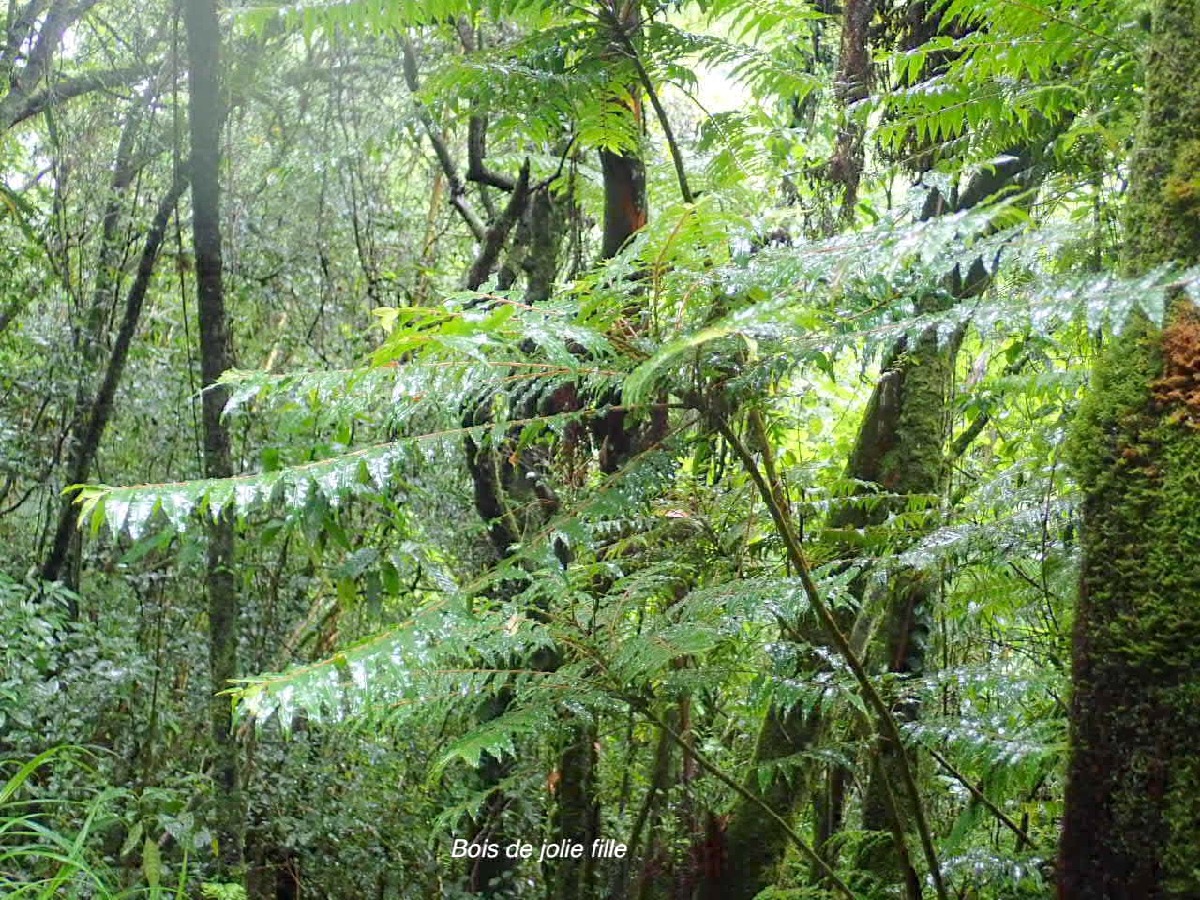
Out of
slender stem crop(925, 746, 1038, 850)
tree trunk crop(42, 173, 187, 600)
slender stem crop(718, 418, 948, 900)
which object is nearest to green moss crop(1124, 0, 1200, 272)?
slender stem crop(718, 418, 948, 900)

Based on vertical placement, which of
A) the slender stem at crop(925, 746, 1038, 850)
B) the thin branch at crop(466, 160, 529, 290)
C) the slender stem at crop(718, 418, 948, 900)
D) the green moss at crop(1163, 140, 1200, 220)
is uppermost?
the thin branch at crop(466, 160, 529, 290)

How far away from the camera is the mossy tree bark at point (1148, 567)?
1188mm

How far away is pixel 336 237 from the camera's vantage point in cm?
570

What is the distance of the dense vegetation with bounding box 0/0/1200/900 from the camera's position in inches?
53.3

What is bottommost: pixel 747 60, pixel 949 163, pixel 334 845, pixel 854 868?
pixel 334 845

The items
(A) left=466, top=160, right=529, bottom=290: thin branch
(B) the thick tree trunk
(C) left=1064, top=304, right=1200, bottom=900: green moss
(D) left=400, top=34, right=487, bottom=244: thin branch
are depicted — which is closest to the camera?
(C) left=1064, top=304, right=1200, bottom=900: green moss

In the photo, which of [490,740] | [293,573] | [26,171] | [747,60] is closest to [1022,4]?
[747,60]

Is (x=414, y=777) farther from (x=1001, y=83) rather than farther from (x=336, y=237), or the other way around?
(x=1001, y=83)

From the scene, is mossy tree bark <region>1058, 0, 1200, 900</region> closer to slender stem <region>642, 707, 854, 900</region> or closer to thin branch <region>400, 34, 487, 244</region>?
slender stem <region>642, 707, 854, 900</region>

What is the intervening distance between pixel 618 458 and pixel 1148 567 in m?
2.03

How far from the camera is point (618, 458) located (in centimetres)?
319

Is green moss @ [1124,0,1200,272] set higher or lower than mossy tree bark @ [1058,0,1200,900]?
higher

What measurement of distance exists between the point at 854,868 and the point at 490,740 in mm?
1560

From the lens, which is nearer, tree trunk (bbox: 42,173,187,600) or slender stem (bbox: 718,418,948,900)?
slender stem (bbox: 718,418,948,900)
